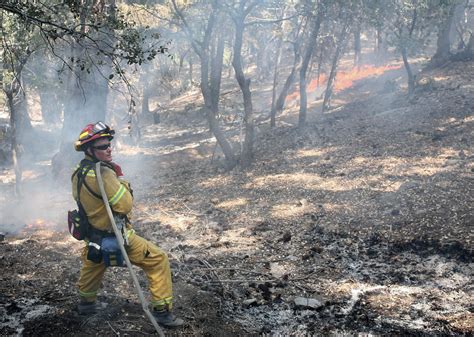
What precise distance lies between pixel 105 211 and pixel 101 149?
2.17ft

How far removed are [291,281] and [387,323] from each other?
1.64 m

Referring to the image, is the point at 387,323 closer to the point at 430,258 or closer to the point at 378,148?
the point at 430,258

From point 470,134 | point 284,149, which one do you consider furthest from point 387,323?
point 284,149

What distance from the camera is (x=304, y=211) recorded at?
1012cm

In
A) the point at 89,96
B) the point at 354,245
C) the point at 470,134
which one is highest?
the point at 89,96

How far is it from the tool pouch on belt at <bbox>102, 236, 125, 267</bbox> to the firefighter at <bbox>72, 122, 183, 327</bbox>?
3.5 inches

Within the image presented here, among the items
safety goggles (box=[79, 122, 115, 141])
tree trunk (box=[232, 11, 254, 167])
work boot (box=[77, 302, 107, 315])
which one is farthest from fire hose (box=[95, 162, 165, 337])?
tree trunk (box=[232, 11, 254, 167])

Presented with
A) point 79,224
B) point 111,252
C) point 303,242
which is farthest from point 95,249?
point 303,242

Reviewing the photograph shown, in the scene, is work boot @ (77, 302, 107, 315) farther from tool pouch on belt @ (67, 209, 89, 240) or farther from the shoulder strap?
the shoulder strap

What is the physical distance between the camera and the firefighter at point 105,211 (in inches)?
187

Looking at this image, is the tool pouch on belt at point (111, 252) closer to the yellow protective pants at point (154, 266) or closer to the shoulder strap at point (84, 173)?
the yellow protective pants at point (154, 266)

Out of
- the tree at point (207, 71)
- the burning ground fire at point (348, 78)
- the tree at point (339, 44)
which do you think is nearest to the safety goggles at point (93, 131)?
the tree at point (207, 71)

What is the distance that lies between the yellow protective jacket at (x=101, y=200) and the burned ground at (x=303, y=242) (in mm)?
1162

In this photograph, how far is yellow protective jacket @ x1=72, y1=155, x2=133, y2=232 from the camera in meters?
4.71
